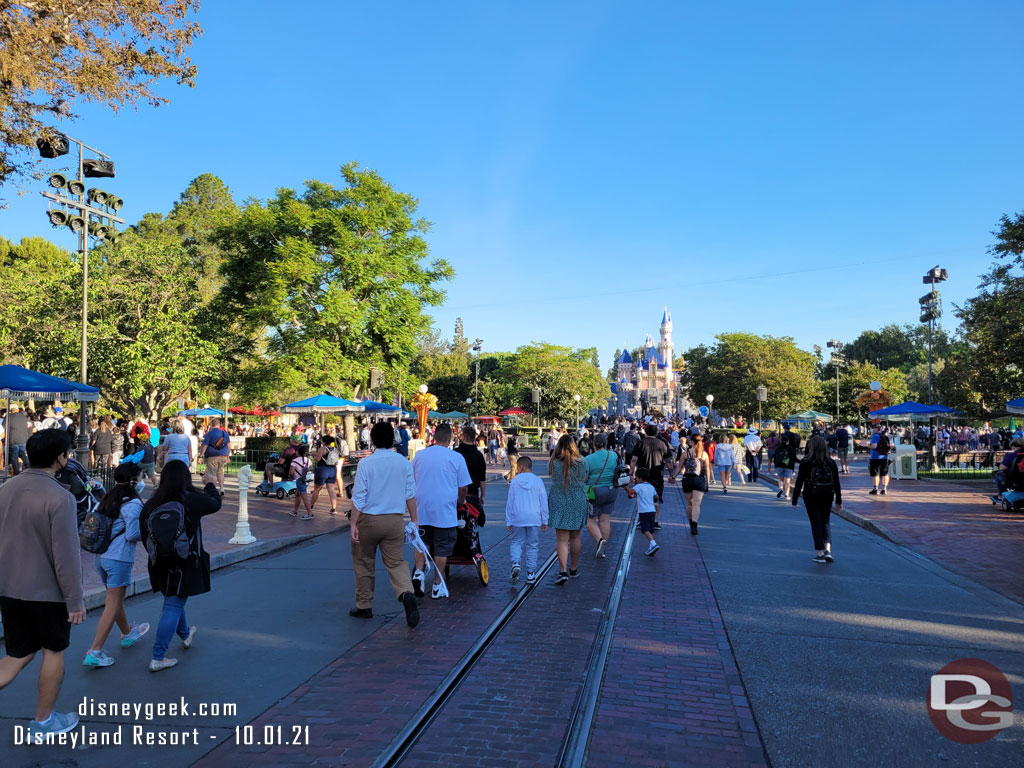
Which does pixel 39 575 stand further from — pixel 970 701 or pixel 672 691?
pixel 970 701

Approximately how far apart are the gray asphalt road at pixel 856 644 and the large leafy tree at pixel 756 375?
136 ft

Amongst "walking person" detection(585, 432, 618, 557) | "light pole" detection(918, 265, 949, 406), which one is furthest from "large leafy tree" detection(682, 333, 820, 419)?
"walking person" detection(585, 432, 618, 557)

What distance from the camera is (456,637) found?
547 centimetres

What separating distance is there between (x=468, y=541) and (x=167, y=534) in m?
3.63

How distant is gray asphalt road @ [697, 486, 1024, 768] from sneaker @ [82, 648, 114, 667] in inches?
175

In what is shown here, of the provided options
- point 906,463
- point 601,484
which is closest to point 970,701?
point 601,484

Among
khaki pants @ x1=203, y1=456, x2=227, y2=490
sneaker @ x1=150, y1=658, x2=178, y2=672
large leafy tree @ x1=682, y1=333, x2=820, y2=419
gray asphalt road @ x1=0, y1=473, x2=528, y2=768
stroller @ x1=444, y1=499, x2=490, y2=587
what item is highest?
large leafy tree @ x1=682, y1=333, x2=820, y2=419

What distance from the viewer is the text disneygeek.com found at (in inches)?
145

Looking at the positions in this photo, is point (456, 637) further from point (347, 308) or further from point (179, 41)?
point (347, 308)

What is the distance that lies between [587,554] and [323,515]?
6258mm

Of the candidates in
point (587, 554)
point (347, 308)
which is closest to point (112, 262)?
point (347, 308)

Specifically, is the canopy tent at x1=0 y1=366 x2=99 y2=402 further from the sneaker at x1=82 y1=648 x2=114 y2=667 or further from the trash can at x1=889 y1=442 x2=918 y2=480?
the trash can at x1=889 y1=442 x2=918 y2=480

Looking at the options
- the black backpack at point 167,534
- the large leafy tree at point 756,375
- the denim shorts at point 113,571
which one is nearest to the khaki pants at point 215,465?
the denim shorts at point 113,571

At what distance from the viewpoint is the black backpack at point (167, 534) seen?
4.59m
